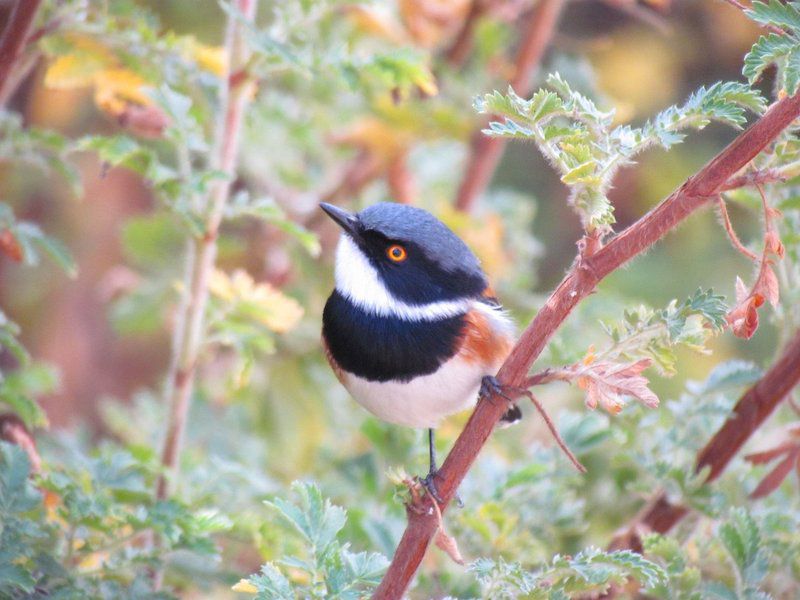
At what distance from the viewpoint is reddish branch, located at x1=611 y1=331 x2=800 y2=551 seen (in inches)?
86.4

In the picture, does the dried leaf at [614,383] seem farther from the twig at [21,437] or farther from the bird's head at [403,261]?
the twig at [21,437]

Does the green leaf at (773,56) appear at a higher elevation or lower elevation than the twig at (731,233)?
higher

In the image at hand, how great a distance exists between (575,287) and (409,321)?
83cm

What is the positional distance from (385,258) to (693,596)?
1031 mm

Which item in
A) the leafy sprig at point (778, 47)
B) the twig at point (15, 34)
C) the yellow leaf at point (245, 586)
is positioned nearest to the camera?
the leafy sprig at point (778, 47)

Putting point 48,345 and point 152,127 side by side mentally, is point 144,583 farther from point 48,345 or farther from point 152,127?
point 48,345

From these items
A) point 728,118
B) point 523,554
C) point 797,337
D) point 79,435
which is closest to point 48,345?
point 79,435

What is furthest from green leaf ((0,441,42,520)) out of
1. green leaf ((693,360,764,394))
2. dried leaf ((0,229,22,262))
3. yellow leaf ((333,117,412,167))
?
yellow leaf ((333,117,412,167))

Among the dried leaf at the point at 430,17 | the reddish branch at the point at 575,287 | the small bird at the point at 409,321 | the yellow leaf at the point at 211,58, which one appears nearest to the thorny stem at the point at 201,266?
the yellow leaf at the point at 211,58

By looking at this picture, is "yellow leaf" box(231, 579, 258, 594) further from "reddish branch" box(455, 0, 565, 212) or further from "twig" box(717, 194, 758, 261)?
"reddish branch" box(455, 0, 565, 212)

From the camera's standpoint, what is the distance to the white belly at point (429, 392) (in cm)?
229

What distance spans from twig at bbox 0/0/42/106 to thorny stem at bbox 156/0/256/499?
0.49m

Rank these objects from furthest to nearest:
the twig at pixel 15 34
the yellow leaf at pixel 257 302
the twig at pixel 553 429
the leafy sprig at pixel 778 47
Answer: the yellow leaf at pixel 257 302 → the twig at pixel 15 34 → the twig at pixel 553 429 → the leafy sprig at pixel 778 47

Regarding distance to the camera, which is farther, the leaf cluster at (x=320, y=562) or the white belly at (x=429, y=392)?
the white belly at (x=429, y=392)
